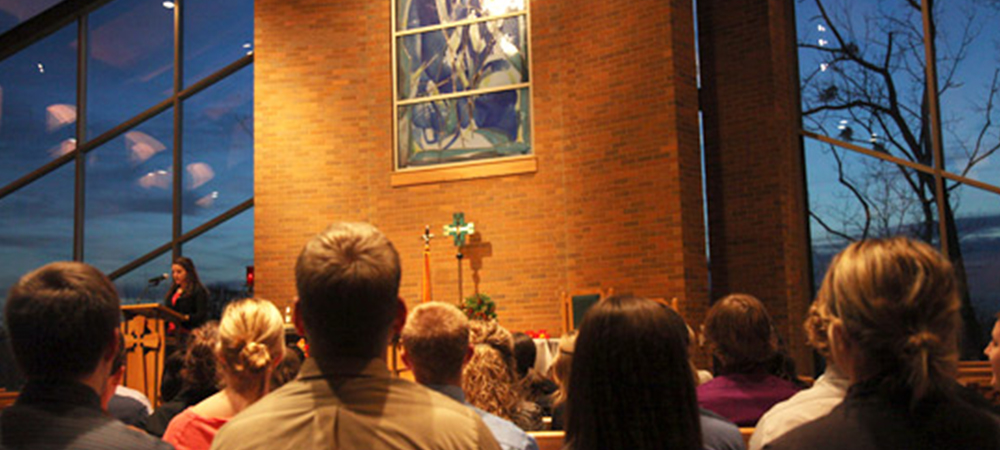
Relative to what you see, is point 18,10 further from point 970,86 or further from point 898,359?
point 898,359

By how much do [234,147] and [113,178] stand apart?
1836 millimetres

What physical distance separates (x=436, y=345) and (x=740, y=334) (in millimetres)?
1068

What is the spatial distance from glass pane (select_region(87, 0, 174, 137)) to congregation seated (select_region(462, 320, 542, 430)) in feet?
35.9

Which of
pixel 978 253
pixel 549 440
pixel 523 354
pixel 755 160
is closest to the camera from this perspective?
pixel 549 440

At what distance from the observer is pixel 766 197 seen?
10680 mm

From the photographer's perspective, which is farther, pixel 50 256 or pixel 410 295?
pixel 50 256

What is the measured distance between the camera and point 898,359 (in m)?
1.56

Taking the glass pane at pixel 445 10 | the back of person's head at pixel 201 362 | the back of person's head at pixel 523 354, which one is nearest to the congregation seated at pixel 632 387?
the back of person's head at pixel 201 362

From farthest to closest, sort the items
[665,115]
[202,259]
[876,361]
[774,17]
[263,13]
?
[202,259]
[263,13]
[774,17]
[665,115]
[876,361]

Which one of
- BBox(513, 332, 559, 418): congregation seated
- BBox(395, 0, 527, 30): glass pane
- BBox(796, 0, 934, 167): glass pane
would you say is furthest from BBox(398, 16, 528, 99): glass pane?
BBox(513, 332, 559, 418): congregation seated

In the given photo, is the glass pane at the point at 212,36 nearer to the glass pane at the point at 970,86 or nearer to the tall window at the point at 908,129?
the tall window at the point at 908,129

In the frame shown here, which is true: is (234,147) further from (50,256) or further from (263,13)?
(50,256)

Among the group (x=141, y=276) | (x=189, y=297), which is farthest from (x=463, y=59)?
(x=141, y=276)

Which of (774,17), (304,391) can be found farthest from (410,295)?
(304,391)
